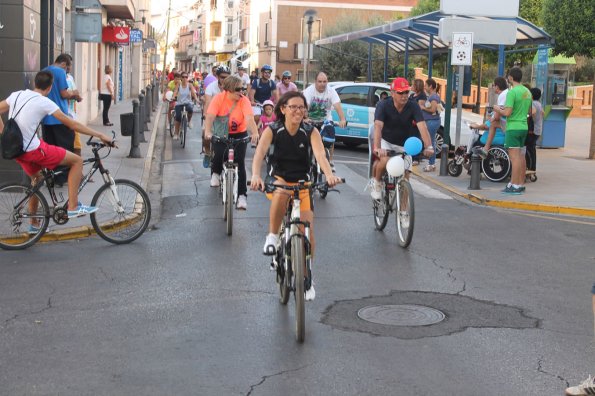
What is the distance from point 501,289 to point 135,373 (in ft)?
11.7

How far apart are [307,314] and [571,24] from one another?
22.3 meters

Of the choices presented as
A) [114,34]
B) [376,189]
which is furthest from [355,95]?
[114,34]

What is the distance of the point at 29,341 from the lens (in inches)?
237

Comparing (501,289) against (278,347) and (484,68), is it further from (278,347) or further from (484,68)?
(484,68)

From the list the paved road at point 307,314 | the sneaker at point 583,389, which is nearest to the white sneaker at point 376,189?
the paved road at point 307,314

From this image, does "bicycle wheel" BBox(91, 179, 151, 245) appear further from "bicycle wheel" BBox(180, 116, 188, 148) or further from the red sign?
the red sign

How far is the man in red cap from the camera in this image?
401 inches

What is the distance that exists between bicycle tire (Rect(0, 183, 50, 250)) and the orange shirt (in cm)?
266

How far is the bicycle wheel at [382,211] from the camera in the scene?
10.2 meters

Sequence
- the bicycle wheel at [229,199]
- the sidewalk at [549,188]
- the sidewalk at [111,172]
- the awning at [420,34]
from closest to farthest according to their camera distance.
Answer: the sidewalk at [111,172] → the bicycle wheel at [229,199] → the sidewalk at [549,188] → the awning at [420,34]

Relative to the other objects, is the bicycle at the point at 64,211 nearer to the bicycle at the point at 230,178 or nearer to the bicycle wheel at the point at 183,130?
the bicycle at the point at 230,178

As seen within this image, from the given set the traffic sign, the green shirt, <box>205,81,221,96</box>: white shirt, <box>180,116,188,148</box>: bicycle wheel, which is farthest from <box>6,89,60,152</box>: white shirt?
<box>180,116,188,148</box>: bicycle wheel

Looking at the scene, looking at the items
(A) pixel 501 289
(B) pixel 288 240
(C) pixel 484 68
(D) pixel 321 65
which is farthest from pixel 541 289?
(D) pixel 321 65

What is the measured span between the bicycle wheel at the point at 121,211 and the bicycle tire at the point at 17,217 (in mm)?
532
